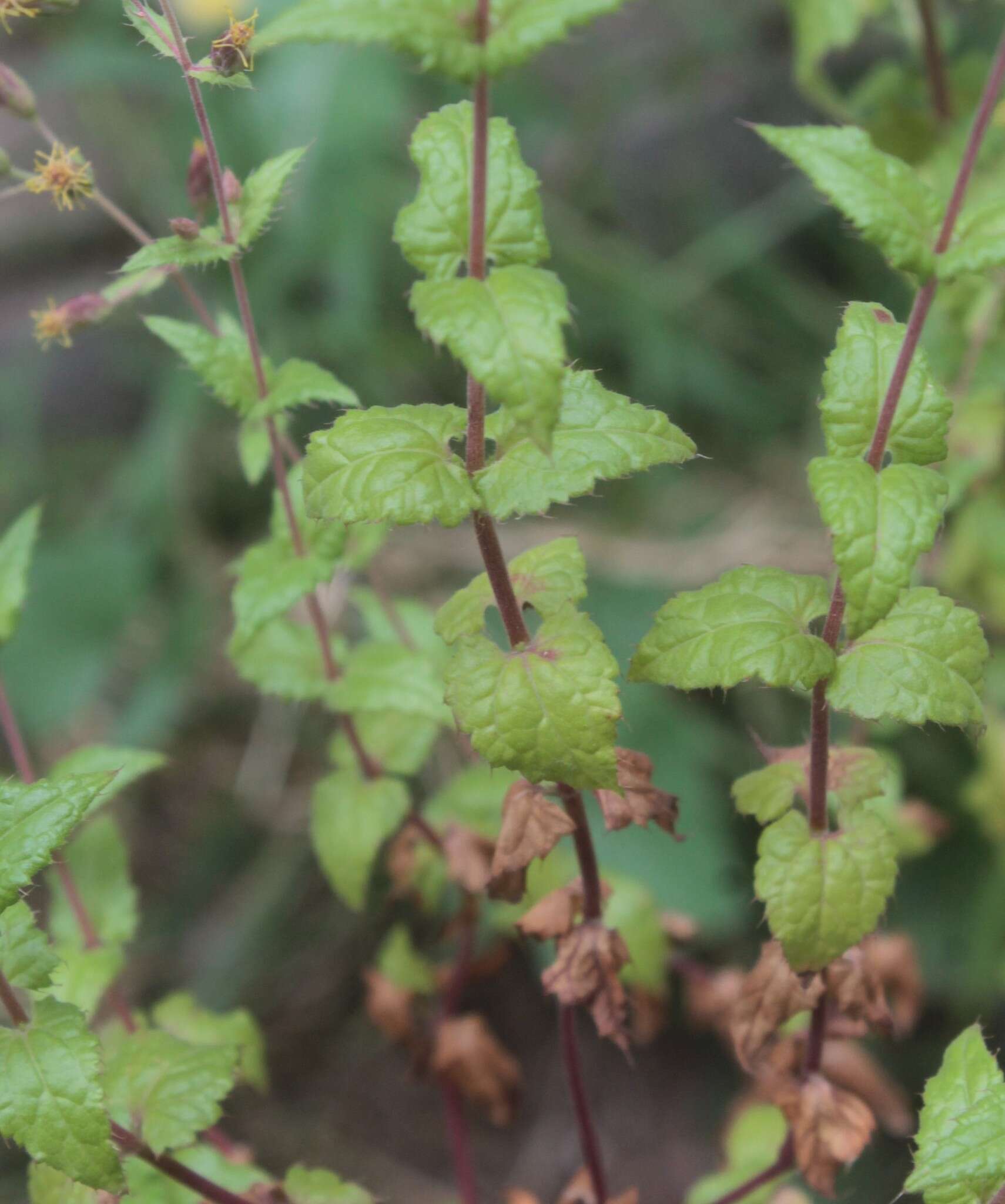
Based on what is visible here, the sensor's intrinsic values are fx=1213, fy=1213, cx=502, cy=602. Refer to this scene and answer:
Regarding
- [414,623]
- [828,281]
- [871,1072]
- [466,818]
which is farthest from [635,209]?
[871,1072]

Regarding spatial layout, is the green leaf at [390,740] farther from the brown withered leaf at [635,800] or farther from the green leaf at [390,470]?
the green leaf at [390,470]

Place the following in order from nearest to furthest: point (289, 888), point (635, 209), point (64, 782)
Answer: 1. point (64, 782)
2. point (289, 888)
3. point (635, 209)

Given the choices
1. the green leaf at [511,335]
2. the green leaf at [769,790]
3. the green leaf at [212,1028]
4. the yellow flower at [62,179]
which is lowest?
the green leaf at [212,1028]

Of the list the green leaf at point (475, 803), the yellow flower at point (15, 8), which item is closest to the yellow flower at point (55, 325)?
the yellow flower at point (15, 8)

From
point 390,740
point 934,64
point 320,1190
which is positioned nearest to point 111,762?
point 390,740

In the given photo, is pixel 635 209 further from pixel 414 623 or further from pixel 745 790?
pixel 745 790

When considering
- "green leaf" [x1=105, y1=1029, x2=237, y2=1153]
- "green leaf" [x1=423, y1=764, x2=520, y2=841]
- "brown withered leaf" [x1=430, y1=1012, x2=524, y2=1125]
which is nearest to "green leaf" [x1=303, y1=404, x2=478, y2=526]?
"green leaf" [x1=105, y1=1029, x2=237, y2=1153]

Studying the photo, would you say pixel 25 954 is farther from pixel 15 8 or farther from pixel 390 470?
pixel 15 8
